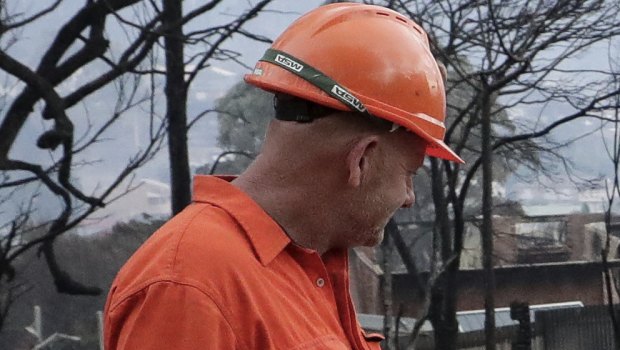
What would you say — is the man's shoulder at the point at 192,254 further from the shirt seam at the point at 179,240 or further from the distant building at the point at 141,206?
the distant building at the point at 141,206

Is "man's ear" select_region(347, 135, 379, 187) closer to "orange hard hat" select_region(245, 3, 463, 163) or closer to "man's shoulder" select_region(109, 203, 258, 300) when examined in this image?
"orange hard hat" select_region(245, 3, 463, 163)

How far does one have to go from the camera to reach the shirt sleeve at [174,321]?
5.68 ft

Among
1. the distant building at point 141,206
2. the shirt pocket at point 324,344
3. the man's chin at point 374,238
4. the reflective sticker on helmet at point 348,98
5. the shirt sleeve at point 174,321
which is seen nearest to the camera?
the shirt sleeve at point 174,321

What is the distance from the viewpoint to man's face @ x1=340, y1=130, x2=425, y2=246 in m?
2.07

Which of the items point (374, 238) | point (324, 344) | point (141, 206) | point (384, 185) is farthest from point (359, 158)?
point (141, 206)

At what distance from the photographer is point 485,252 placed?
24.1 feet

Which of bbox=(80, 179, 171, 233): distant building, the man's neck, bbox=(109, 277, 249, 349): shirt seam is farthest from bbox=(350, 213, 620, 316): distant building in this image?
bbox=(109, 277, 249, 349): shirt seam

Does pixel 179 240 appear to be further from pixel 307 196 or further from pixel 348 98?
pixel 348 98

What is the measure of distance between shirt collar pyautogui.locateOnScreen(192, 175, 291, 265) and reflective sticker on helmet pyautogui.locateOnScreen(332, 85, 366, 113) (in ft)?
0.86

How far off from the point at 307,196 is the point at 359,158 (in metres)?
0.12

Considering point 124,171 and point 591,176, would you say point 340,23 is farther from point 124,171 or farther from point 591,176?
point 591,176

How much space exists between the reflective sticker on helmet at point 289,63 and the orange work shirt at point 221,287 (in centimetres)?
26

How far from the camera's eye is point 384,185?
2.09 metres

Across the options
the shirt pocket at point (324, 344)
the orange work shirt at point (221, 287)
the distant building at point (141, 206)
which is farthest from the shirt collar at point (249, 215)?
the distant building at point (141, 206)
